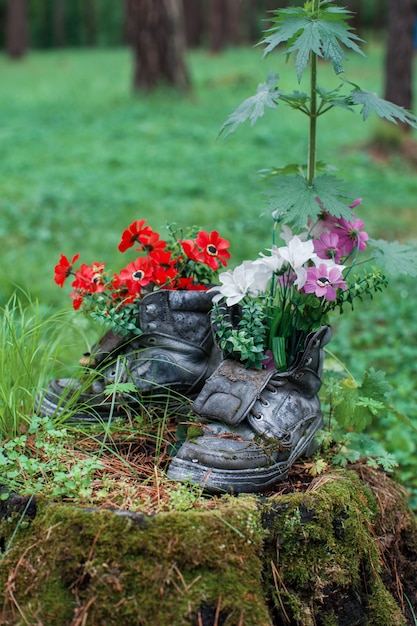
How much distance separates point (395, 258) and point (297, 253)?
0.41m

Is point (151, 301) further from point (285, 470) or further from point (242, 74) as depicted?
point (242, 74)

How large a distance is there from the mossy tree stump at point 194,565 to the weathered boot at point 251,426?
93 millimetres

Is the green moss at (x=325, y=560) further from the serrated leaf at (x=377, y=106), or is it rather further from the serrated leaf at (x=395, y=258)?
the serrated leaf at (x=377, y=106)

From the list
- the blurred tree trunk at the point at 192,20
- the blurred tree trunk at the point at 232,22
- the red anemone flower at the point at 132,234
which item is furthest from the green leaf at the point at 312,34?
the blurred tree trunk at the point at 232,22

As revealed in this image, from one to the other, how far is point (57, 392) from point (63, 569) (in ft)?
2.65

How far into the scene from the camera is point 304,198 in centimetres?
238

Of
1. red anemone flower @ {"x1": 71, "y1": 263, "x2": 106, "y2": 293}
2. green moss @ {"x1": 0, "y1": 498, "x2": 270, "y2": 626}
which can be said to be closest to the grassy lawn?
red anemone flower @ {"x1": 71, "y1": 263, "x2": 106, "y2": 293}

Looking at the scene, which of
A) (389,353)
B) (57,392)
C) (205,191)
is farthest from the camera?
(205,191)

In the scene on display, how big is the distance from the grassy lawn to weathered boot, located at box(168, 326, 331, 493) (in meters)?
Answer: 0.65

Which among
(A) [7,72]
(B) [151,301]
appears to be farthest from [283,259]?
(A) [7,72]

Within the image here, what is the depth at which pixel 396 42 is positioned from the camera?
427 inches

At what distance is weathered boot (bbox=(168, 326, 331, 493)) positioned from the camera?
2.21 meters

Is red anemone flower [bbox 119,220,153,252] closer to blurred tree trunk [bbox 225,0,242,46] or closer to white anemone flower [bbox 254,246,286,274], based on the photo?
white anemone flower [bbox 254,246,286,274]

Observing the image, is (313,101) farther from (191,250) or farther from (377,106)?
(191,250)
